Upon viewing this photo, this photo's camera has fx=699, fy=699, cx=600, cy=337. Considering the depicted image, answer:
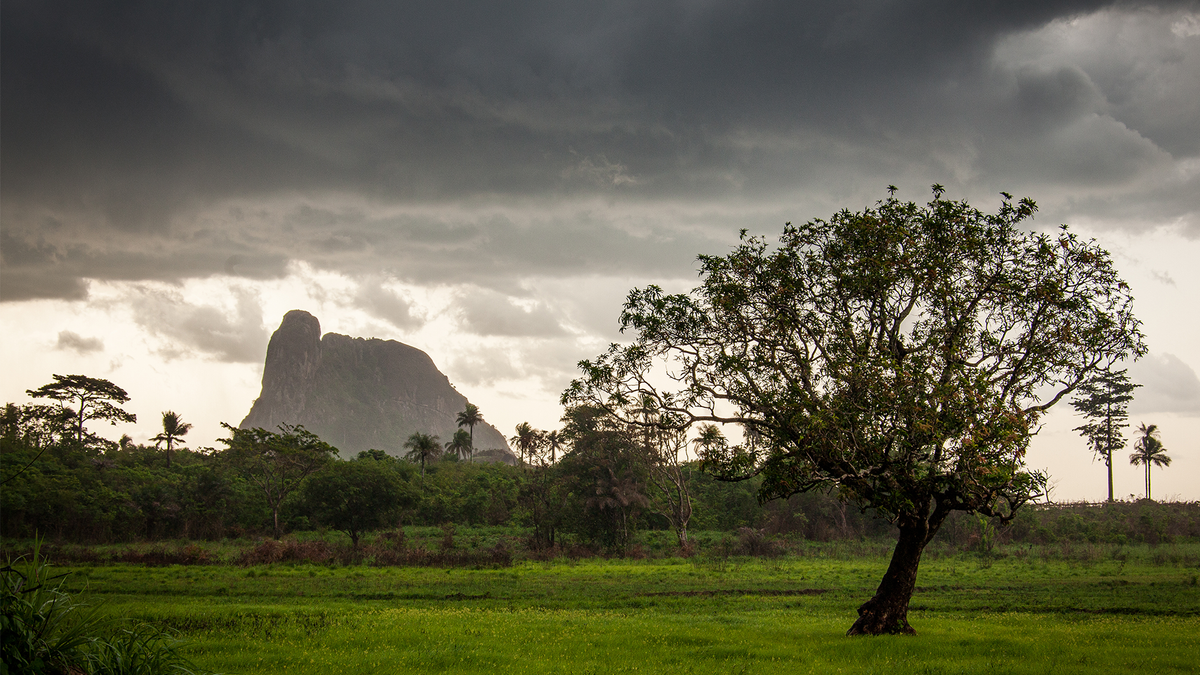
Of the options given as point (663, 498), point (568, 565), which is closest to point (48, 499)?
point (568, 565)

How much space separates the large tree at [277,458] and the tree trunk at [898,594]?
5222 centimetres

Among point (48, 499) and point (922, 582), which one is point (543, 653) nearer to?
point (922, 582)

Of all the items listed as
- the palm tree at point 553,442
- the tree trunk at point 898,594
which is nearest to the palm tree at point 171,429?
the palm tree at point 553,442

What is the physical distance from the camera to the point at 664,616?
73.6 ft

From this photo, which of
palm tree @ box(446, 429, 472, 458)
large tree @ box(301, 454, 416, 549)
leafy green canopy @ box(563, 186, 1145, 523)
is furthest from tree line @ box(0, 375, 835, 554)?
palm tree @ box(446, 429, 472, 458)

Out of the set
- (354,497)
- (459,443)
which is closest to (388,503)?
(354,497)

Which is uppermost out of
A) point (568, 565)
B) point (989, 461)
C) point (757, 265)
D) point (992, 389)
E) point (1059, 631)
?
point (757, 265)

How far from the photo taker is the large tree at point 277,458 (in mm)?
60312

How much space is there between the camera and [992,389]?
1830 centimetres

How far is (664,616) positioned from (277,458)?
48.5 metres

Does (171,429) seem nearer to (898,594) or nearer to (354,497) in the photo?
(354,497)

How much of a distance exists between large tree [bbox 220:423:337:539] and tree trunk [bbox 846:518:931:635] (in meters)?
52.2

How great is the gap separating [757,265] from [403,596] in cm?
1974

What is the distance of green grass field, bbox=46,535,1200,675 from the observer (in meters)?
14.1
